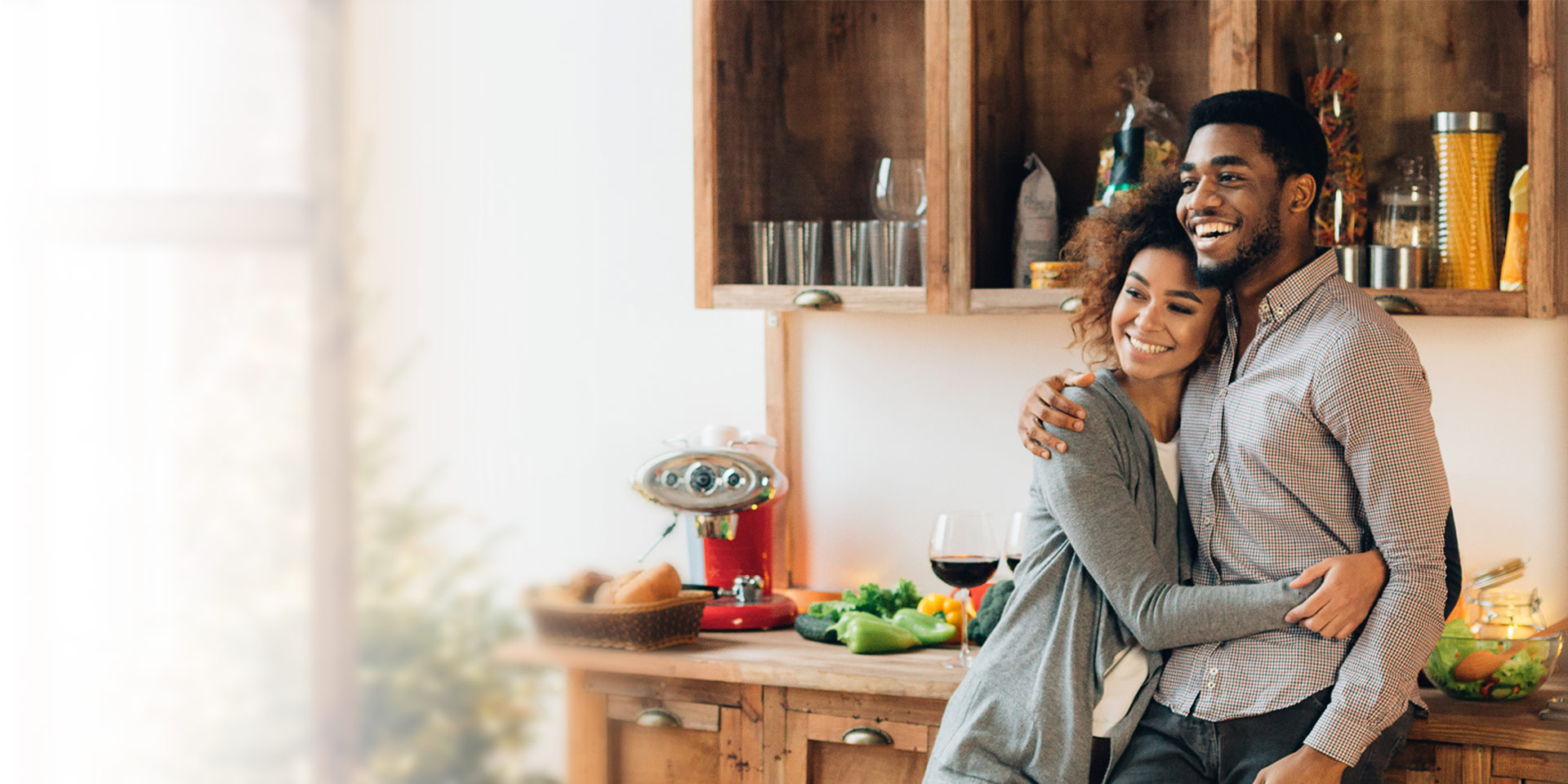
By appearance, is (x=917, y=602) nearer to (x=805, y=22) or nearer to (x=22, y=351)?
(x=805, y=22)

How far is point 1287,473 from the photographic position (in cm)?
126

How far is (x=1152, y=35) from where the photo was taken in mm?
1903

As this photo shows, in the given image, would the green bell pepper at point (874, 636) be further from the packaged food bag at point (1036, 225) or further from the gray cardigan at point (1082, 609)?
the packaged food bag at point (1036, 225)

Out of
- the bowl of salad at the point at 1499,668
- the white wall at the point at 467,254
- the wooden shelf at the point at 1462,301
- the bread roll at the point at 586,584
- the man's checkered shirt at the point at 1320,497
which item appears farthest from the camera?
the bread roll at the point at 586,584

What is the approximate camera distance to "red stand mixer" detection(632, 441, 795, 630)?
1.81 m

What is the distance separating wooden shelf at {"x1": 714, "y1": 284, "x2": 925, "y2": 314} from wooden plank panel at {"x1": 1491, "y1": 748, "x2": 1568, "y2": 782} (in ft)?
2.87

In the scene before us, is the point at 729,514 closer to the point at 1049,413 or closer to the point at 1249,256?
the point at 1049,413

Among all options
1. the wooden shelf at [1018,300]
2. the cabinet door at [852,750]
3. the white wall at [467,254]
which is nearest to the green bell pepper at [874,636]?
the cabinet door at [852,750]

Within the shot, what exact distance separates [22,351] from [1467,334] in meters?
1.84

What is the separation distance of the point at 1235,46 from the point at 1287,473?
0.63m

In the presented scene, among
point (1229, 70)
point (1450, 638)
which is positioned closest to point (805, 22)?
point (1229, 70)

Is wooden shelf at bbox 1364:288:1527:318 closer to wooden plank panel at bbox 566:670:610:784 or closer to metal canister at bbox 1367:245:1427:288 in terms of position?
metal canister at bbox 1367:245:1427:288

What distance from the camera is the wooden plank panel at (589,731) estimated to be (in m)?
1.71

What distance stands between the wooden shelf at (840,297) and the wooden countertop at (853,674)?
1.56ft
